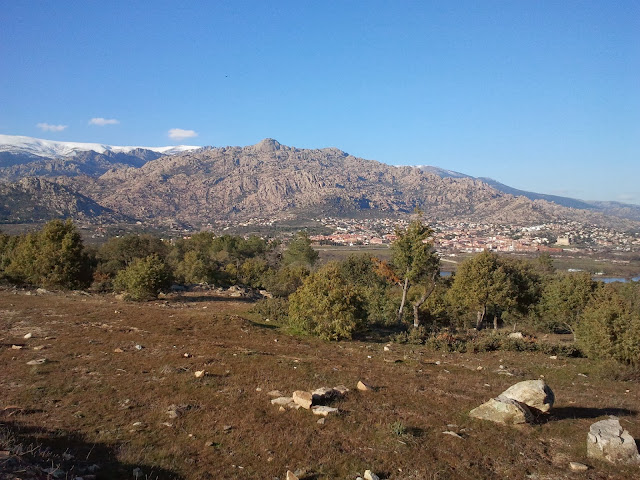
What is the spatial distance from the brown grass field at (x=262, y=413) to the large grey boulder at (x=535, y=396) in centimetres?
46

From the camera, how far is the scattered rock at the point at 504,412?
1055 centimetres

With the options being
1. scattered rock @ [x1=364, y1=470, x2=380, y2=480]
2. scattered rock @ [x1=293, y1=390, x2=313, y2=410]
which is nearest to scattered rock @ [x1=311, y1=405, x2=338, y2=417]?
scattered rock @ [x1=293, y1=390, x2=313, y2=410]

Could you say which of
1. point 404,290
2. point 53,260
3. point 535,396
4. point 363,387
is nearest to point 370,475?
point 363,387

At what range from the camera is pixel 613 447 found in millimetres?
8641

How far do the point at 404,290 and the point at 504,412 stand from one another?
66.8 ft

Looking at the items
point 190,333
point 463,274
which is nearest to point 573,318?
point 463,274

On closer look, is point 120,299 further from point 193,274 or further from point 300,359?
point 300,359

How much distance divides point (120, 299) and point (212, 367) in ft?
89.3

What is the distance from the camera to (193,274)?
5822 cm

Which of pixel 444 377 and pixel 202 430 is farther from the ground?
pixel 202 430

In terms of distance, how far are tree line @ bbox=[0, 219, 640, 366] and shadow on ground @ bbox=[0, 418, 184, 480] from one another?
1791cm

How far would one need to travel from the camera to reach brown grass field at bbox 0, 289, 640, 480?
7.90 meters

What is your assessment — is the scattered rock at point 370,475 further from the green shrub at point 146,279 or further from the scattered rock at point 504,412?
the green shrub at point 146,279

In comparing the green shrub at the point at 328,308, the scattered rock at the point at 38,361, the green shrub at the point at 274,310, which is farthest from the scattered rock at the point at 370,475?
the green shrub at the point at 274,310
